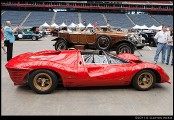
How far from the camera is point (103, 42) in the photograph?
1164 centimetres

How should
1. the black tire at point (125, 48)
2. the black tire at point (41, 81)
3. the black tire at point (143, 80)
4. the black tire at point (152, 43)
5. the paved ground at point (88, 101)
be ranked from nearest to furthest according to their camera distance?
the paved ground at point (88, 101), the black tire at point (41, 81), the black tire at point (143, 80), the black tire at point (125, 48), the black tire at point (152, 43)

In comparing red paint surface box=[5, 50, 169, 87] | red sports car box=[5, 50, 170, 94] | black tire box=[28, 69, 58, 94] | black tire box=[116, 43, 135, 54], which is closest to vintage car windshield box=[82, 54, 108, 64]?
red sports car box=[5, 50, 170, 94]

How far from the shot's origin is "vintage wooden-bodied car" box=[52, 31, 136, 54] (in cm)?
1163

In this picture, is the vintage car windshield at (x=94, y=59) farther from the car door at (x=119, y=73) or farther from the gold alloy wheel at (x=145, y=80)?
the gold alloy wheel at (x=145, y=80)

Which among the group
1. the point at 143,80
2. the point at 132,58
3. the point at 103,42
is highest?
the point at 103,42

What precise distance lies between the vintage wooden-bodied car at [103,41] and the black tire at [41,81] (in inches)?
249

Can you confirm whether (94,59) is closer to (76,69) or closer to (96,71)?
(96,71)

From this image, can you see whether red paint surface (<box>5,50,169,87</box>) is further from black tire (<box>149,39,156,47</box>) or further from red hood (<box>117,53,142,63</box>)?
black tire (<box>149,39,156,47</box>)

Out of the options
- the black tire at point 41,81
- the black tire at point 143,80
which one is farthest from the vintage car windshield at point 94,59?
the black tire at point 41,81

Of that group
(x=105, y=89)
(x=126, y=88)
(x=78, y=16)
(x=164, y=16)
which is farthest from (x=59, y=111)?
(x=164, y=16)

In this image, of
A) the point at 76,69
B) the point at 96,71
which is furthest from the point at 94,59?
the point at 76,69

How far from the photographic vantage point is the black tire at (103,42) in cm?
1159

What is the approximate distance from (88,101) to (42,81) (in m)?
1.12

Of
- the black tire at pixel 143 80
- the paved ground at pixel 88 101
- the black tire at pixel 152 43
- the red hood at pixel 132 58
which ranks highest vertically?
the black tire at pixel 152 43
